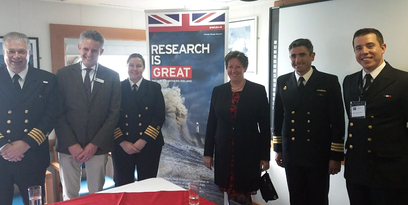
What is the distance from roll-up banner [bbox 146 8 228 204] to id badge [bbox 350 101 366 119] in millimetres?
1247

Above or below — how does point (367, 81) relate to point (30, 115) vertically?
above

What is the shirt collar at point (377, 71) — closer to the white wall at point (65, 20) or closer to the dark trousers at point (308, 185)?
the dark trousers at point (308, 185)

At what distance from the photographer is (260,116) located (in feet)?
7.73

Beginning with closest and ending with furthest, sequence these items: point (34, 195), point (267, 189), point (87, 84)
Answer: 1. point (34, 195)
2. point (267, 189)
3. point (87, 84)

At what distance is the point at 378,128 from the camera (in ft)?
6.15

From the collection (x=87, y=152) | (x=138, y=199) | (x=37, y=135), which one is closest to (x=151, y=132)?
(x=87, y=152)

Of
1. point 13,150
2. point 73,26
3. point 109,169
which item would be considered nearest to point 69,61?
point 73,26

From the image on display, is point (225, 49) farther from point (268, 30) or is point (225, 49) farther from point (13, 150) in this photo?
point (13, 150)

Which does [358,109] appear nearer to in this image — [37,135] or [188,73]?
[188,73]

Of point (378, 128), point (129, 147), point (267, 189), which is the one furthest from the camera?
point (129, 147)

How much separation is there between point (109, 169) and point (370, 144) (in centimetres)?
333

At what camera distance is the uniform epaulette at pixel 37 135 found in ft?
7.13

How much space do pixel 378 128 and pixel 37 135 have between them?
7.26ft

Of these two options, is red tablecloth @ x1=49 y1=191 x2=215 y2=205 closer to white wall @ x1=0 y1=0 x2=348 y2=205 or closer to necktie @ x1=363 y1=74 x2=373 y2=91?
necktie @ x1=363 y1=74 x2=373 y2=91
